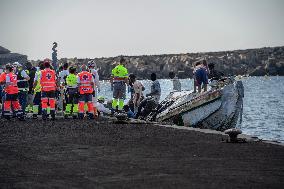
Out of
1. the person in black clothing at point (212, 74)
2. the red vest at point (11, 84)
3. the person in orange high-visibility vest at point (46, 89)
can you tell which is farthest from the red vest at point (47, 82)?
the person in black clothing at point (212, 74)

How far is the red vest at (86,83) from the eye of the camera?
70.9 feet

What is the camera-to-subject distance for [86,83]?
21781 mm

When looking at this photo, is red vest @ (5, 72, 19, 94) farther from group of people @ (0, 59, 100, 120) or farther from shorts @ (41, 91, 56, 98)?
shorts @ (41, 91, 56, 98)

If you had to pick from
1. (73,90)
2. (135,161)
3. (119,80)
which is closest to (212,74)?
(119,80)

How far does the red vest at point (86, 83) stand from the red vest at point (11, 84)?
8.33ft

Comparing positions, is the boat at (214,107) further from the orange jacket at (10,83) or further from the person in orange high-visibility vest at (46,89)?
the orange jacket at (10,83)

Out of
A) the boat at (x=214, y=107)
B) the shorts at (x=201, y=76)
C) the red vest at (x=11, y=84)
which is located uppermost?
the shorts at (x=201, y=76)

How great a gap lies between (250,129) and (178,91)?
964 inches

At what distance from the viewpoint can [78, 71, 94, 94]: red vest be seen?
21.6 m

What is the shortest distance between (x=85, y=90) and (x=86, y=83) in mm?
322

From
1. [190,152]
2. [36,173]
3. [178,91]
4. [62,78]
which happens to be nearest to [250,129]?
[178,91]

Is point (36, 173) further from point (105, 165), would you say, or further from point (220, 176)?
point (220, 176)

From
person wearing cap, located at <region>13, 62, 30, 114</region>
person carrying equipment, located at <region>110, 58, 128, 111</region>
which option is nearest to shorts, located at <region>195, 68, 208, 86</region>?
person carrying equipment, located at <region>110, 58, 128, 111</region>

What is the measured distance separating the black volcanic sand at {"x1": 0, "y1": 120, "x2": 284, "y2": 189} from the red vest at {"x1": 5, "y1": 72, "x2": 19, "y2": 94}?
658 centimetres
